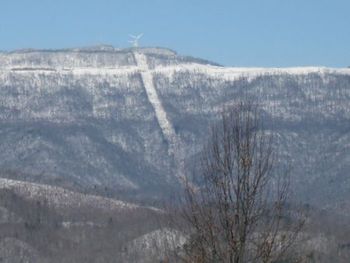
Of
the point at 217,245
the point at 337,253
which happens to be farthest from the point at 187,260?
the point at 337,253

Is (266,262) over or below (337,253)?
over

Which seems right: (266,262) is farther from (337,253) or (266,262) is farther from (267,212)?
(337,253)

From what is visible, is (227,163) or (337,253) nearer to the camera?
(227,163)

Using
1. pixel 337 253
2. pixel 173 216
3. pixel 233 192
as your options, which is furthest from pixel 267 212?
pixel 337 253

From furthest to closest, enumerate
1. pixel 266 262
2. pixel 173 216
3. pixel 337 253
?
pixel 337 253
pixel 173 216
pixel 266 262

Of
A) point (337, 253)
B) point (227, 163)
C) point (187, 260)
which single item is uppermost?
point (227, 163)

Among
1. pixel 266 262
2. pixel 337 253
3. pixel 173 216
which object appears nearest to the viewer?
pixel 266 262

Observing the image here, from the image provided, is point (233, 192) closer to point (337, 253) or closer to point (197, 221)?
point (197, 221)
